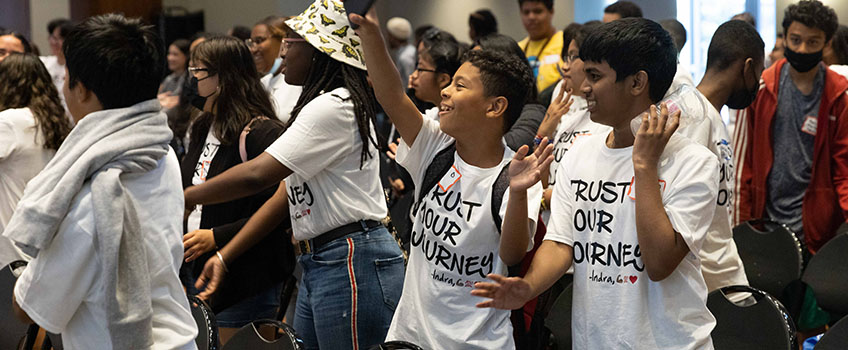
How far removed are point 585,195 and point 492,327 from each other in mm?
430

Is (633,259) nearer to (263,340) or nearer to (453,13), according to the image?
(263,340)

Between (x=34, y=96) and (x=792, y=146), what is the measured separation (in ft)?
11.7

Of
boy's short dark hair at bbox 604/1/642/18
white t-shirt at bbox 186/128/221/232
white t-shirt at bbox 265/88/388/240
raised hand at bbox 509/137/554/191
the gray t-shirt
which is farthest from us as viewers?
boy's short dark hair at bbox 604/1/642/18

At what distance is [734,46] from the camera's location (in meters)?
3.06

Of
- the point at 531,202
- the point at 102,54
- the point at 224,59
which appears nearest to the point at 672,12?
the point at 224,59

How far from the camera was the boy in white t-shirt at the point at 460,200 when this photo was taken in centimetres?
232

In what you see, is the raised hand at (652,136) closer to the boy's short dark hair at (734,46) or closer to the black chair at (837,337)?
the black chair at (837,337)

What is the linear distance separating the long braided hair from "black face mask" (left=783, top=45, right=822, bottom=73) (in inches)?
95.1

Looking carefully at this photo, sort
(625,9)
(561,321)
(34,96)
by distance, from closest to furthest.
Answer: (561,321)
(34,96)
(625,9)

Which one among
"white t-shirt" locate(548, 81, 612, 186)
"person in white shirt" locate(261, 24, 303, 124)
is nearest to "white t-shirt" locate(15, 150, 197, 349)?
"white t-shirt" locate(548, 81, 612, 186)

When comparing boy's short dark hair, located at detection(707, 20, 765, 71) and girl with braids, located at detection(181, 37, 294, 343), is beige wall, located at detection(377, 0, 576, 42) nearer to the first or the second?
boy's short dark hair, located at detection(707, 20, 765, 71)

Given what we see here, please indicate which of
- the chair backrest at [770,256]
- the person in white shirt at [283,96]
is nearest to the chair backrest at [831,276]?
the chair backrest at [770,256]

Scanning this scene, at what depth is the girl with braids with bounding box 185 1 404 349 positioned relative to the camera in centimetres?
264

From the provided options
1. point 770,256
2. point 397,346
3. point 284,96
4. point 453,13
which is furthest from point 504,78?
point 453,13
